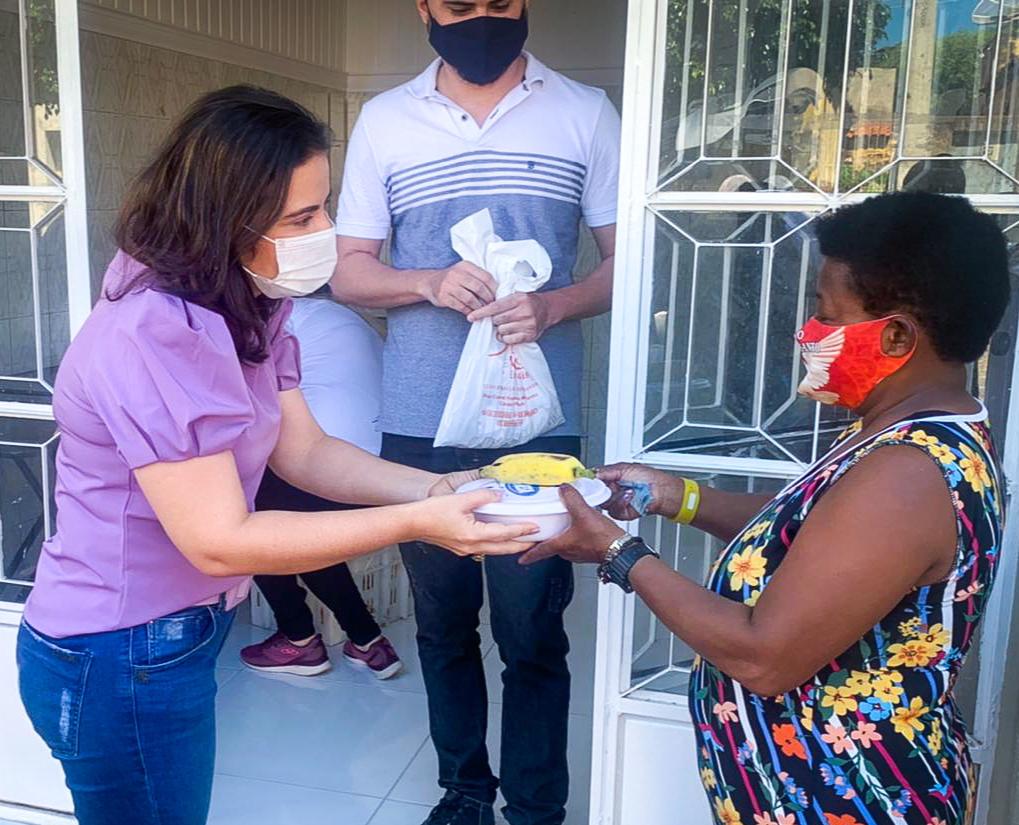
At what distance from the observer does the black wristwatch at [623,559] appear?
52.8 inches

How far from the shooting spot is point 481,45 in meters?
2.05

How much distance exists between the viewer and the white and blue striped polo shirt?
207 centimetres

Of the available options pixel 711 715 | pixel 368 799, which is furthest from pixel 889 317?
pixel 368 799

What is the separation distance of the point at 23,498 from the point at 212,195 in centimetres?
136

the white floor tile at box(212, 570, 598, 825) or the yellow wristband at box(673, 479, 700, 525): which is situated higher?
the yellow wristband at box(673, 479, 700, 525)

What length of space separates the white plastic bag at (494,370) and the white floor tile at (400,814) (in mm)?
986

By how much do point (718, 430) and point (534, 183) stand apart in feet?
2.04

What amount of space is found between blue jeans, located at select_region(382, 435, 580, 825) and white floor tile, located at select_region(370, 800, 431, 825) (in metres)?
0.21

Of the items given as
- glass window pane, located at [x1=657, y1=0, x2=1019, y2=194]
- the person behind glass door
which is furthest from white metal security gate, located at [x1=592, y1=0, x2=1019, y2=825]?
the person behind glass door

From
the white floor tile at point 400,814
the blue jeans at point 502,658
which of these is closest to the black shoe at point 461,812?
the blue jeans at point 502,658

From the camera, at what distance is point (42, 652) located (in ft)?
4.59

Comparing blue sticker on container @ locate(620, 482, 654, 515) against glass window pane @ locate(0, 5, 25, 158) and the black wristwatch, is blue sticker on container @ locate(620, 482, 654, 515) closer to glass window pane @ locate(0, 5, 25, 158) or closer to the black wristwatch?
the black wristwatch

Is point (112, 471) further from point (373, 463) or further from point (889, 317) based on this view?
point (889, 317)

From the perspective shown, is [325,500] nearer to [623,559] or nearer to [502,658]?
[502,658]
